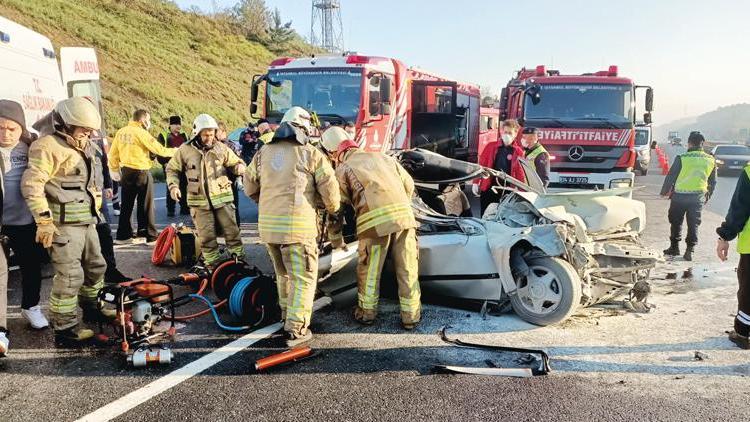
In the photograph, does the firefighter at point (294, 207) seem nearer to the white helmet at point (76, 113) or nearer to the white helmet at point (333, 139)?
the white helmet at point (333, 139)

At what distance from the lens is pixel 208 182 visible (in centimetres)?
550

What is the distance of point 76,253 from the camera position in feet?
12.9

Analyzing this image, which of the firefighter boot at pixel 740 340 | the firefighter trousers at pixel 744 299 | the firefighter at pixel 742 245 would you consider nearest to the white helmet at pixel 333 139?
the firefighter at pixel 742 245

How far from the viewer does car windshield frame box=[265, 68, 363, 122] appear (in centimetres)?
896

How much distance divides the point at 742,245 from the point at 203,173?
4810mm

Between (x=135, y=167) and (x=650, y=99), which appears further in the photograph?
(x=650, y=99)

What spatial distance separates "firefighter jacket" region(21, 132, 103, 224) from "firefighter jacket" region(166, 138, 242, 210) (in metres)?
1.40

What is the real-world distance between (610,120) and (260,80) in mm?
6166

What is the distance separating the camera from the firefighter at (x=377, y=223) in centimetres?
416

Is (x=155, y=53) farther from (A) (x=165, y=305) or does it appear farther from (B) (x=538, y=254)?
(B) (x=538, y=254)

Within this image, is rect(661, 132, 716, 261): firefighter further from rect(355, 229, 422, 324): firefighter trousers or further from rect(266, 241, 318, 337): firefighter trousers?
rect(266, 241, 318, 337): firefighter trousers

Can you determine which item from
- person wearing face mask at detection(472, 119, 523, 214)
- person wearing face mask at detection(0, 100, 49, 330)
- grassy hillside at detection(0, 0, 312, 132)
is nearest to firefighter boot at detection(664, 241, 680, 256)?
person wearing face mask at detection(472, 119, 523, 214)

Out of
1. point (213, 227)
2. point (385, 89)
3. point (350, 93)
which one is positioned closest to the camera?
point (213, 227)

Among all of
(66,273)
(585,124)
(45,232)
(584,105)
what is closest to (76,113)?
(45,232)
